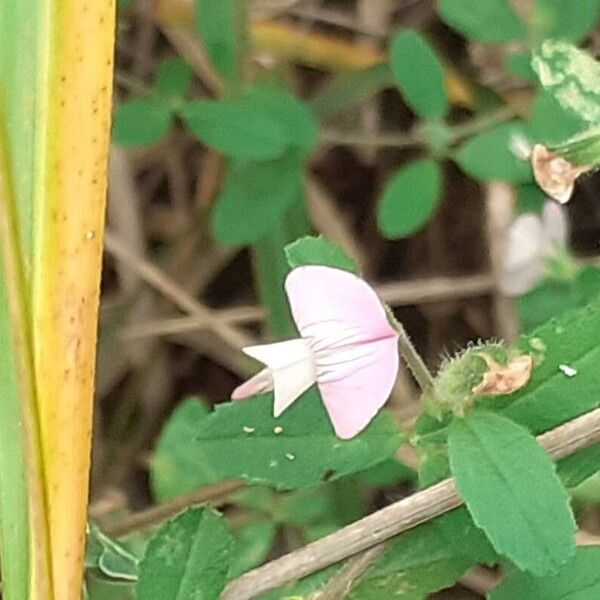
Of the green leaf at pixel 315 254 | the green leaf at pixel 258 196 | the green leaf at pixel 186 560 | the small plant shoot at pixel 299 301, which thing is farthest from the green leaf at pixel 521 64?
the green leaf at pixel 186 560

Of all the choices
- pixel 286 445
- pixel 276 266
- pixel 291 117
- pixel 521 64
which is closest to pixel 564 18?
pixel 521 64

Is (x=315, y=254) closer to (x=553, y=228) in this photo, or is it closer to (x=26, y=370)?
(x=26, y=370)

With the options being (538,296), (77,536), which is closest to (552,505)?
(77,536)

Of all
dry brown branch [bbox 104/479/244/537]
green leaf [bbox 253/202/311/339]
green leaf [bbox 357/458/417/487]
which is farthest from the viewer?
green leaf [bbox 253/202/311/339]

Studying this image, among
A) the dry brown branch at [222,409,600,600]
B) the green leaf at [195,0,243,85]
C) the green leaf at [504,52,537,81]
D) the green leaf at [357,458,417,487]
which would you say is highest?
the green leaf at [195,0,243,85]

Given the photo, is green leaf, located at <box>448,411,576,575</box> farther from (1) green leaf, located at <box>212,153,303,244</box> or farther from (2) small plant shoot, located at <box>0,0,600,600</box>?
(1) green leaf, located at <box>212,153,303,244</box>

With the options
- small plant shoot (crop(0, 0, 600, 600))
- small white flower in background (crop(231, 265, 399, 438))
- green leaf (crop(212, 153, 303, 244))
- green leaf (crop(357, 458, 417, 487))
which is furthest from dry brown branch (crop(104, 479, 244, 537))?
small white flower in background (crop(231, 265, 399, 438))
